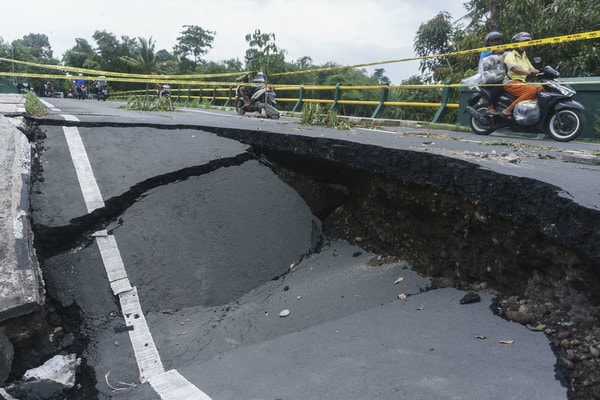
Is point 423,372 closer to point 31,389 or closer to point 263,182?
point 31,389

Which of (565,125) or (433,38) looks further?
(433,38)

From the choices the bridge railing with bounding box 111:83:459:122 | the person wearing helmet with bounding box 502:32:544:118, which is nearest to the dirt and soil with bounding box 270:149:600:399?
the person wearing helmet with bounding box 502:32:544:118

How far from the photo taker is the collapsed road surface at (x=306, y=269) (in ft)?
6.66

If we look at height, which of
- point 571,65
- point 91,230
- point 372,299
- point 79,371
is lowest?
point 79,371

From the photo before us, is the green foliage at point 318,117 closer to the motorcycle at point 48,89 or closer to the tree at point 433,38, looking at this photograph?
the tree at point 433,38

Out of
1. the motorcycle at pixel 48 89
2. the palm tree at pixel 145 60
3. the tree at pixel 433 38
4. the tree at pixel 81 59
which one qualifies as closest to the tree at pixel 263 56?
the tree at pixel 433 38

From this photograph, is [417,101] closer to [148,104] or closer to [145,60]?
[148,104]

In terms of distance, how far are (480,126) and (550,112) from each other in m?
1.20

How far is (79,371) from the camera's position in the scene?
2.42 m

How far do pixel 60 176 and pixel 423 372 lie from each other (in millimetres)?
3217

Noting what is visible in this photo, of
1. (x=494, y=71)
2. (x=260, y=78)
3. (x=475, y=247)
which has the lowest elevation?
(x=475, y=247)

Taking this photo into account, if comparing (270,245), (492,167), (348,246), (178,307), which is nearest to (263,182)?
(270,245)

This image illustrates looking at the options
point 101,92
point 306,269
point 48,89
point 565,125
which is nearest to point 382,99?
point 565,125

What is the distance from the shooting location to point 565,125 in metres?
6.54
